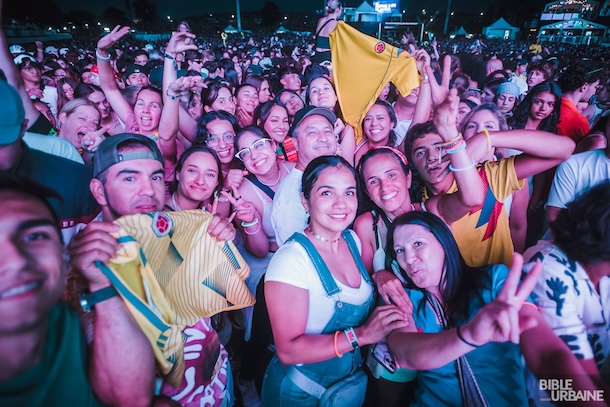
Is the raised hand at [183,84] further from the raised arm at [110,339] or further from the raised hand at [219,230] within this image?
the raised arm at [110,339]

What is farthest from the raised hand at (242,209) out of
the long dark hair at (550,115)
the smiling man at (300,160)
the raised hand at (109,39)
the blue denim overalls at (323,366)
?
the long dark hair at (550,115)

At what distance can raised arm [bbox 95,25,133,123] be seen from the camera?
3828 millimetres

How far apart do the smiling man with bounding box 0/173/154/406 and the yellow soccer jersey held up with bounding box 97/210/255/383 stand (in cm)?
7

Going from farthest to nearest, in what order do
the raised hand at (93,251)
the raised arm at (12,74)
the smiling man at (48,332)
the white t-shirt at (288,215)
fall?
the raised arm at (12,74)
the white t-shirt at (288,215)
the raised hand at (93,251)
the smiling man at (48,332)

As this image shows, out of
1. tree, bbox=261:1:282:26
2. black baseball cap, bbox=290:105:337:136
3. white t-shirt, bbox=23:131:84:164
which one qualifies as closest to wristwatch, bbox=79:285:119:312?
white t-shirt, bbox=23:131:84:164

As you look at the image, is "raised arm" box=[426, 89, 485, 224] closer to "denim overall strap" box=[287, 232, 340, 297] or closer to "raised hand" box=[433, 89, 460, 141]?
"raised hand" box=[433, 89, 460, 141]

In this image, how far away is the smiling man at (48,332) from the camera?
3.20 feet

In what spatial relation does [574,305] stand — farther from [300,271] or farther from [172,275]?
[172,275]

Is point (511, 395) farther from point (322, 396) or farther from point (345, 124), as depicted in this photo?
point (345, 124)

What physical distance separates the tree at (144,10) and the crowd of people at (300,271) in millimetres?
79819

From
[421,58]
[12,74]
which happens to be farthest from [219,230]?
[421,58]

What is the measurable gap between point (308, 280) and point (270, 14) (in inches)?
3477

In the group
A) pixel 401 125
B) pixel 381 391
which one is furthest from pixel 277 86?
pixel 381 391

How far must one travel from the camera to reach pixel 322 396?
73.9 inches
